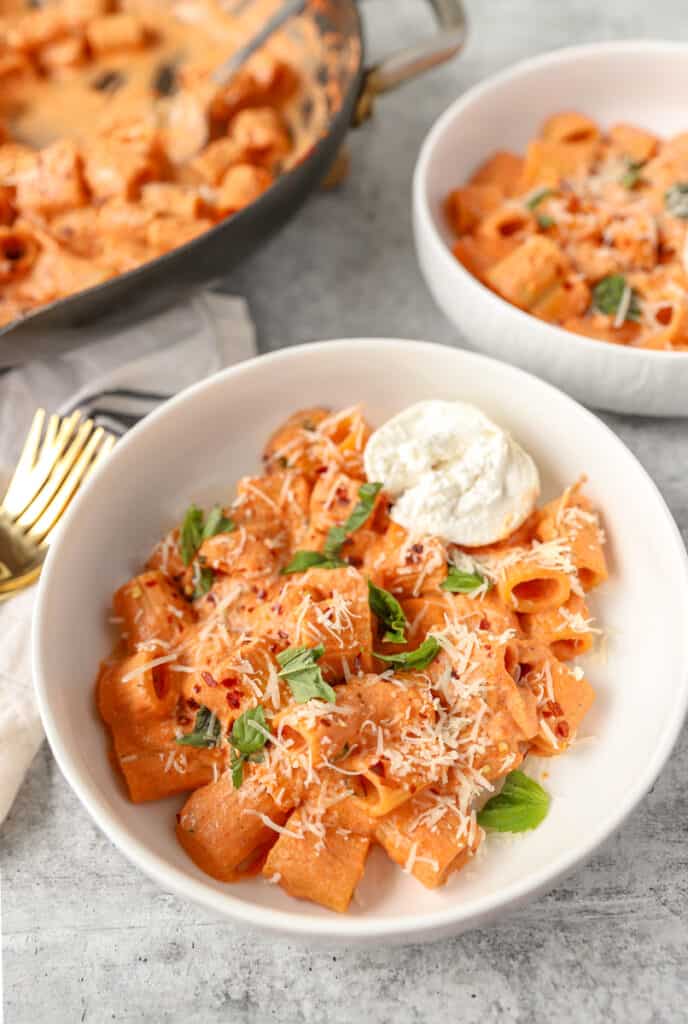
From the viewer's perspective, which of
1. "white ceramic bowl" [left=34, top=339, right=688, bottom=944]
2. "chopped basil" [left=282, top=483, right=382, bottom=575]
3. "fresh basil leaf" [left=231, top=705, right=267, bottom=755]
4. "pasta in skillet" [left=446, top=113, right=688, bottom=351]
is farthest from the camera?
"pasta in skillet" [left=446, top=113, right=688, bottom=351]

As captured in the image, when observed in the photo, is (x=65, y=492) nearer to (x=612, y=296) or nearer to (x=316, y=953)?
(x=316, y=953)

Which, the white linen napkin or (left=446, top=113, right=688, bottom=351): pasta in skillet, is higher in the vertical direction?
(left=446, top=113, right=688, bottom=351): pasta in skillet

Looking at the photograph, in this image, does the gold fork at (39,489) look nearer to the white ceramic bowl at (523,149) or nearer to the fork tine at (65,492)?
the fork tine at (65,492)

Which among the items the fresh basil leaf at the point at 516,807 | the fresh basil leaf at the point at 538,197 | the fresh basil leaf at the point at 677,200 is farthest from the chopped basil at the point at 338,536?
the fresh basil leaf at the point at 677,200

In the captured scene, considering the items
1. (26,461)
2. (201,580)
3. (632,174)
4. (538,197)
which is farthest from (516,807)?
(632,174)

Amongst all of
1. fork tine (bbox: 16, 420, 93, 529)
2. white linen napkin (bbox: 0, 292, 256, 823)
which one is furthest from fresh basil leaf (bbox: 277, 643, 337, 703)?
white linen napkin (bbox: 0, 292, 256, 823)

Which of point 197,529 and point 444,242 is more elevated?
point 444,242

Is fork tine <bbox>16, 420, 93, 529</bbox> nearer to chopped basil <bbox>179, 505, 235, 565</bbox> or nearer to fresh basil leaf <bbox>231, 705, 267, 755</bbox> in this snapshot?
chopped basil <bbox>179, 505, 235, 565</bbox>
